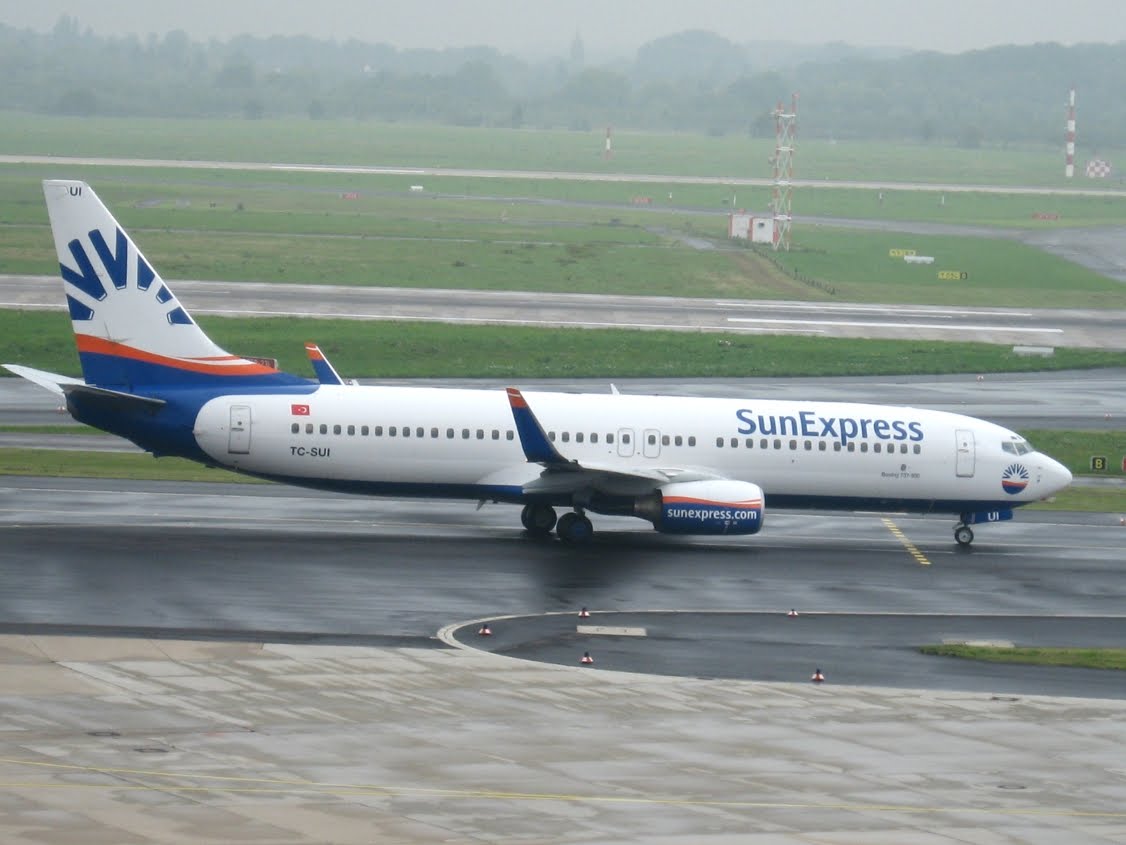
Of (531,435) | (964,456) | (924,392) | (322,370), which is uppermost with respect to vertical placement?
(322,370)

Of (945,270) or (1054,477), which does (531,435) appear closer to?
(1054,477)

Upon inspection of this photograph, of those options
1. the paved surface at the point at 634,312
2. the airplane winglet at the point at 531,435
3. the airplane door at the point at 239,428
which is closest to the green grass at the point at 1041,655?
the airplane winglet at the point at 531,435

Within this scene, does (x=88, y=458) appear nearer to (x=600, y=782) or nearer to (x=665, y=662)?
(x=665, y=662)

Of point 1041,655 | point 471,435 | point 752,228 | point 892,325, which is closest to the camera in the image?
point 1041,655

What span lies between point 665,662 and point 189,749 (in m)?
9.58

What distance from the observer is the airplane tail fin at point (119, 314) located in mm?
39969

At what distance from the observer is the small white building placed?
116 metres

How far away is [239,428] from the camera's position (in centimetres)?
4041

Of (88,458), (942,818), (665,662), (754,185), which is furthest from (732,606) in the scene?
(754,185)

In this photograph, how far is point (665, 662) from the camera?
3061cm

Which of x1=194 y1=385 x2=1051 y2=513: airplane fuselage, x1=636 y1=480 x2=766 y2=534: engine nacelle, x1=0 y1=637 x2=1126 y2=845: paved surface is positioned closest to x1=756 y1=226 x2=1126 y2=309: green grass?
x1=194 y1=385 x2=1051 y2=513: airplane fuselage

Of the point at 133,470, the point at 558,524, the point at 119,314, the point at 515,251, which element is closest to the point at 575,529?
the point at 558,524

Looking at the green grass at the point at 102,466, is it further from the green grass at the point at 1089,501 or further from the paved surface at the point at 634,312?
the paved surface at the point at 634,312

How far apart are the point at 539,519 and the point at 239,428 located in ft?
25.0
